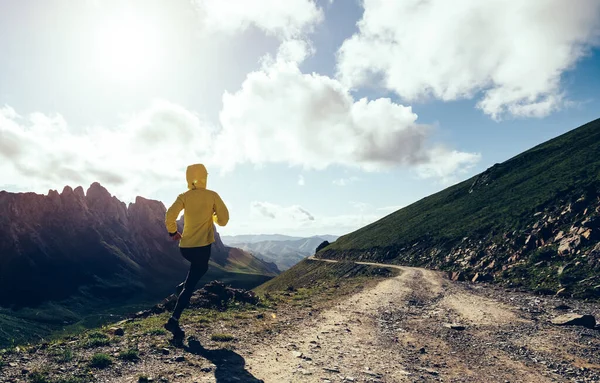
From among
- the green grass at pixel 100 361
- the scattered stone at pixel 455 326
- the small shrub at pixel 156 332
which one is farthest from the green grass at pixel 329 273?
the green grass at pixel 100 361

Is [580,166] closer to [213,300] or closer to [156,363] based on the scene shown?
[213,300]

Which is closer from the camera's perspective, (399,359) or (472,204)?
(399,359)

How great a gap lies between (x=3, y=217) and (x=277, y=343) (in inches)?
7868

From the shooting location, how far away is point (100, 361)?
7.14 m

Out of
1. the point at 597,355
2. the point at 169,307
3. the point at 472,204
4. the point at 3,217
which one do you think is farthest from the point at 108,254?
the point at 597,355

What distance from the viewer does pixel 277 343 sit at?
9398 mm

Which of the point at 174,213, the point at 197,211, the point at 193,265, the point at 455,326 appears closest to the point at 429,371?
the point at 455,326

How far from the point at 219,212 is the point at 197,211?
0.59 m

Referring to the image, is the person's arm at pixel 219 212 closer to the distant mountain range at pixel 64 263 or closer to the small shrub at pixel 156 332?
the small shrub at pixel 156 332

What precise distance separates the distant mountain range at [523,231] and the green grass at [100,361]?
855 inches

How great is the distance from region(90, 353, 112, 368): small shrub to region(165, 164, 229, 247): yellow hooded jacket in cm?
290

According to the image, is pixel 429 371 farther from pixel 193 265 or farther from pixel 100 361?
pixel 100 361

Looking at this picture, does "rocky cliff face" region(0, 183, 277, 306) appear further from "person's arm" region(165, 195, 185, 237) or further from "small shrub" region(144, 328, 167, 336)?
"person's arm" region(165, 195, 185, 237)

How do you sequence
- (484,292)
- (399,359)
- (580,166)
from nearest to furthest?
(399,359), (484,292), (580,166)
